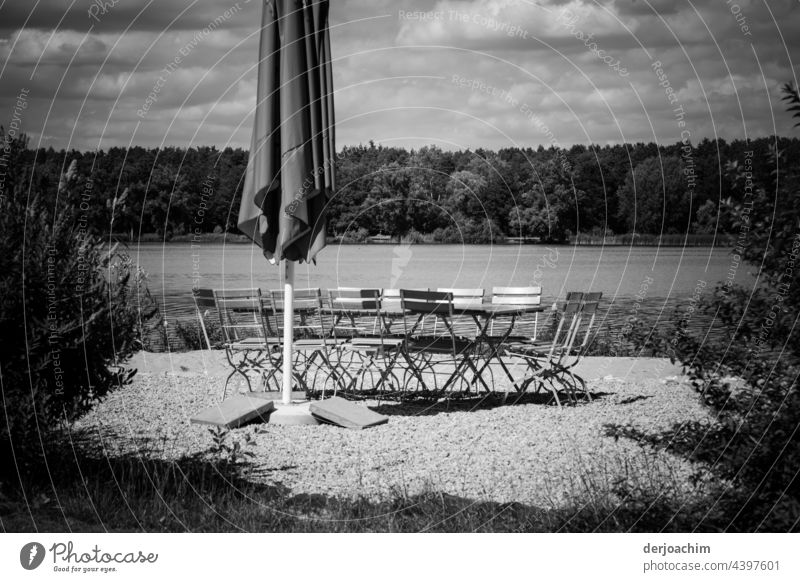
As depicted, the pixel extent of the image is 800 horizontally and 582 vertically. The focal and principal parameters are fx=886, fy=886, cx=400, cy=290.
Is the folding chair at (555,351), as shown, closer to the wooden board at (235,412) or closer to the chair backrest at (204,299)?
the wooden board at (235,412)

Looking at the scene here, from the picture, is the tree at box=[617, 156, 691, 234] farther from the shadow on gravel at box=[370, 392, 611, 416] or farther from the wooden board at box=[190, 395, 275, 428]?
the wooden board at box=[190, 395, 275, 428]

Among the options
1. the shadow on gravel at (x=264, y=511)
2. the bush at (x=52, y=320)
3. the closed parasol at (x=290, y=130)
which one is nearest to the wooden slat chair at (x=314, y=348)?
the closed parasol at (x=290, y=130)

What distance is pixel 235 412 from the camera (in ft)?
26.9

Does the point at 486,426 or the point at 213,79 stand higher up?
the point at 213,79

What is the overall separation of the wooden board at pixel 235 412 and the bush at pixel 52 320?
6.90ft

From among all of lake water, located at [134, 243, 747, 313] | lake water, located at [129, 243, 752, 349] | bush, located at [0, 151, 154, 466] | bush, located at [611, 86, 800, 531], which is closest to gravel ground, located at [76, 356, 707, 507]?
bush, located at [611, 86, 800, 531]

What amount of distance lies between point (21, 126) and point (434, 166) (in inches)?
748

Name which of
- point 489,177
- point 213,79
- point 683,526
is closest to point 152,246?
point 489,177

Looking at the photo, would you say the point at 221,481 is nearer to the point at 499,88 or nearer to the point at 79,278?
the point at 79,278

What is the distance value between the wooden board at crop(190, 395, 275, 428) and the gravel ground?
143 mm

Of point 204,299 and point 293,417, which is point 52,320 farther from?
point 204,299

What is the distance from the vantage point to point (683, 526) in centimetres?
486

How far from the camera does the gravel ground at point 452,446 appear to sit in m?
6.01

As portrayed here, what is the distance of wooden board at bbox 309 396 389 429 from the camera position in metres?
8.09
